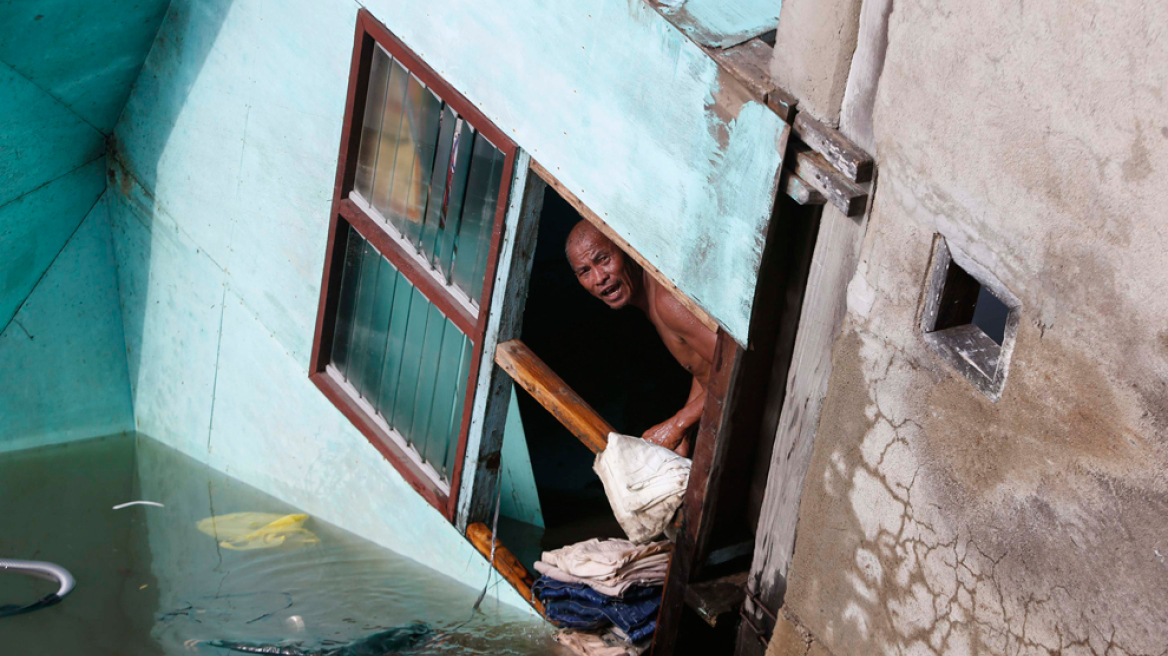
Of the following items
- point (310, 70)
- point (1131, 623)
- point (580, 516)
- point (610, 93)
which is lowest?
point (1131, 623)

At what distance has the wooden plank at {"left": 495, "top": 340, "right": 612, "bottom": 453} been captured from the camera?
10.2 feet

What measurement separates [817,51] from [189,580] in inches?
127

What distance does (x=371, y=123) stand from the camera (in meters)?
3.60

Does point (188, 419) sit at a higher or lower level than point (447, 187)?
lower

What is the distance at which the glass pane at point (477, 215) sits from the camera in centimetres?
330

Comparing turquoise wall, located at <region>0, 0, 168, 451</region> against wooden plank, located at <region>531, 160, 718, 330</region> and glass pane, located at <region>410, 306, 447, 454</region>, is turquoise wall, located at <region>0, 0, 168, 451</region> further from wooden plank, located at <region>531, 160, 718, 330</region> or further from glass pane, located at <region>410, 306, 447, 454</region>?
wooden plank, located at <region>531, 160, 718, 330</region>

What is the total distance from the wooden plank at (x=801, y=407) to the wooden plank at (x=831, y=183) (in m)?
0.06

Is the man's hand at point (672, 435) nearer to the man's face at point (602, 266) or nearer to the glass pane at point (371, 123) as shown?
the man's face at point (602, 266)

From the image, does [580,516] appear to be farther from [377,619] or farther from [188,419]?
[188,419]

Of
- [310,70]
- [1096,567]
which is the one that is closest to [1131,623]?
[1096,567]

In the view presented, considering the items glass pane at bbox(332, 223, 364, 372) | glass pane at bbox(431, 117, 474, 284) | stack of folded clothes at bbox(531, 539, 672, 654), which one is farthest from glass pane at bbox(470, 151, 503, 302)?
stack of folded clothes at bbox(531, 539, 672, 654)

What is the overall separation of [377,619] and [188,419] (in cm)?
184

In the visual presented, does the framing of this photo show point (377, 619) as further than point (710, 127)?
Yes

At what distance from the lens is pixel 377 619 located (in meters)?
3.65
